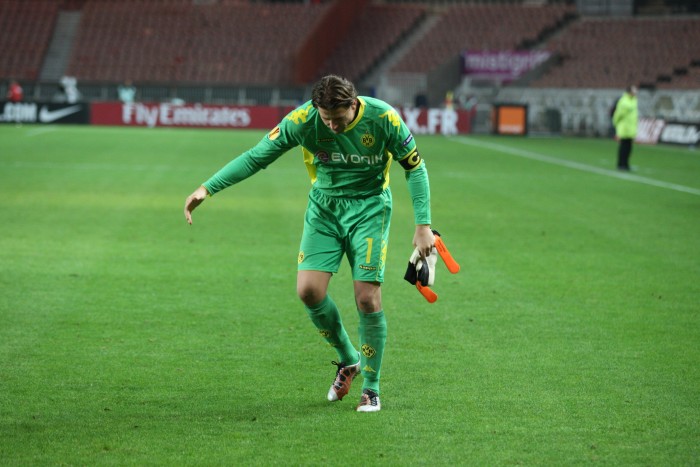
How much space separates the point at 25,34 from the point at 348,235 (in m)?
58.3

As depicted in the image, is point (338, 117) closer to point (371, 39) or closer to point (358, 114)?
point (358, 114)

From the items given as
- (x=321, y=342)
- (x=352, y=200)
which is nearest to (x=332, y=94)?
(x=352, y=200)

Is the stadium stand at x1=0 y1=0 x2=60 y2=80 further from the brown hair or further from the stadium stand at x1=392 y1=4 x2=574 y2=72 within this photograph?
the brown hair

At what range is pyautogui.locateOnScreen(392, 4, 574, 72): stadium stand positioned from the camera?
5694 cm

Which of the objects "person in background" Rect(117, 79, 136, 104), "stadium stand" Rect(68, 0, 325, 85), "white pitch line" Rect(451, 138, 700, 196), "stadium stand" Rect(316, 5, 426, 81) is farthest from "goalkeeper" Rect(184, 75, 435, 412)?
"stadium stand" Rect(316, 5, 426, 81)

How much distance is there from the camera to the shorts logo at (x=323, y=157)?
670 cm

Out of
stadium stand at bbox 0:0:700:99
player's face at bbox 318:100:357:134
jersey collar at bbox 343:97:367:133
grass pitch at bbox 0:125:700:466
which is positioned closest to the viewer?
grass pitch at bbox 0:125:700:466

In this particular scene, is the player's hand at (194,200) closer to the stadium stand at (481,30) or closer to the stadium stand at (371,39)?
the stadium stand at (481,30)

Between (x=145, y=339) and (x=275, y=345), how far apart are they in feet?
3.28

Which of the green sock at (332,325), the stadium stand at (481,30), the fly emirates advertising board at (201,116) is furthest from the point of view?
the stadium stand at (481,30)

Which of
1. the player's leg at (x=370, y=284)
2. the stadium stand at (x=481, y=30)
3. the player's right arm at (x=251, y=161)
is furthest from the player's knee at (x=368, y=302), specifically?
the stadium stand at (x=481, y=30)

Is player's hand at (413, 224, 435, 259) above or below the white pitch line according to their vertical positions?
above

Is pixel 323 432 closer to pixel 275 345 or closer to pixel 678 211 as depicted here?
pixel 275 345

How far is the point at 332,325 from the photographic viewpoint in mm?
6895
